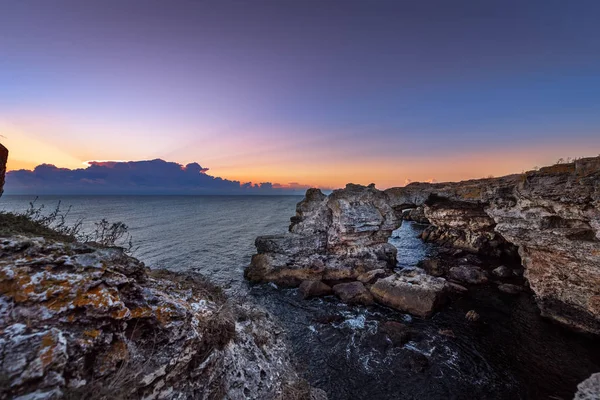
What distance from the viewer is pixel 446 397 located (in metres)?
12.1

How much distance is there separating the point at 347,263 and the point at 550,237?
16.8 m

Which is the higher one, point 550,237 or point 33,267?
point 33,267

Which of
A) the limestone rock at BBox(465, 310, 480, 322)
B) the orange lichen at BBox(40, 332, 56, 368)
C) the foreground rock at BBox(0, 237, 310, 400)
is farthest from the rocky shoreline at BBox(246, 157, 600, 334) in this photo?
the orange lichen at BBox(40, 332, 56, 368)

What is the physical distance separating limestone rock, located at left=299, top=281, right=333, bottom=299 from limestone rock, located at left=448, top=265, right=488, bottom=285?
1451 centimetres

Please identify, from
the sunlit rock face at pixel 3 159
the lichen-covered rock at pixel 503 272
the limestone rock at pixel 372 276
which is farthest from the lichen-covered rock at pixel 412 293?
the sunlit rock face at pixel 3 159

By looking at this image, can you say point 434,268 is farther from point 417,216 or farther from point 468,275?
point 417,216

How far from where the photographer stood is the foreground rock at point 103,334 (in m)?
Answer: 4.42

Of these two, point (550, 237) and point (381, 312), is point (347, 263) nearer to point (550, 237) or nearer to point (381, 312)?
point (381, 312)

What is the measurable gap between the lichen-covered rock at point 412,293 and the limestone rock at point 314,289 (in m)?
4.28

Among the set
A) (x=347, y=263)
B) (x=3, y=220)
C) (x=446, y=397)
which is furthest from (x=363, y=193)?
(x=3, y=220)

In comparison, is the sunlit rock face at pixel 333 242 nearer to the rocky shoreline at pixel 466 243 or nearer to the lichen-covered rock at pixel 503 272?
the rocky shoreline at pixel 466 243

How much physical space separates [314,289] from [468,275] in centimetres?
1710

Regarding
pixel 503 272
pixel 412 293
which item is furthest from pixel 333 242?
pixel 503 272

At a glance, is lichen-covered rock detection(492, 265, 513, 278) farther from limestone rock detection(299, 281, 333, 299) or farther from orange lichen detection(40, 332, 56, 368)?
orange lichen detection(40, 332, 56, 368)
